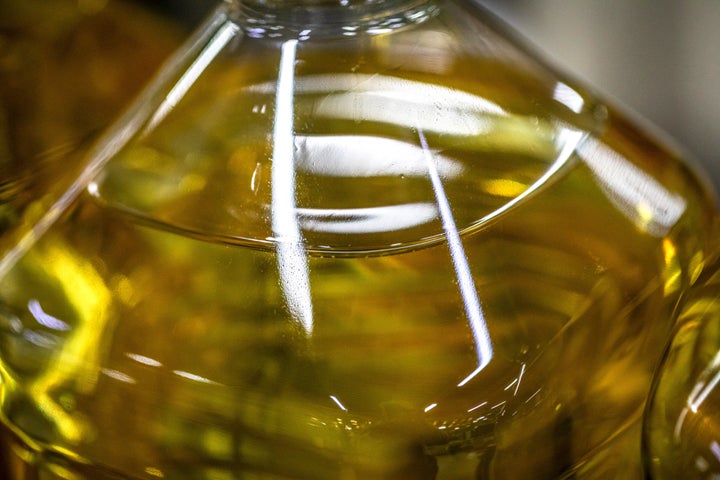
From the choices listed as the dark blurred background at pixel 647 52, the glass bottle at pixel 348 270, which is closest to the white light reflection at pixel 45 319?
the glass bottle at pixel 348 270

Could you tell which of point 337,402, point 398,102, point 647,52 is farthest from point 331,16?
point 647,52

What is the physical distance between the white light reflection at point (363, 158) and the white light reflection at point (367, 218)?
0.01m

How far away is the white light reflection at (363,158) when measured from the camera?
1.12ft

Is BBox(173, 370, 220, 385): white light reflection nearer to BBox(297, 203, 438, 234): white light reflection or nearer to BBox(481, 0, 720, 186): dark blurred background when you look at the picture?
BBox(297, 203, 438, 234): white light reflection

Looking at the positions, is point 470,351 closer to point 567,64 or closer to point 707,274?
point 707,274

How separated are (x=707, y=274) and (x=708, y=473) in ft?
0.27

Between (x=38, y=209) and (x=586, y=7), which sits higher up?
→ (x=586, y=7)

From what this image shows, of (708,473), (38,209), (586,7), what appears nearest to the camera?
(708,473)

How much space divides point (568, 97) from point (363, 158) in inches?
3.7

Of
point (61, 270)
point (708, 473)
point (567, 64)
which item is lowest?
point (708, 473)

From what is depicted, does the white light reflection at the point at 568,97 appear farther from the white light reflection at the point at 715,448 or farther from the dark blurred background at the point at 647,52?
the dark blurred background at the point at 647,52

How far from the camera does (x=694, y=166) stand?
16.4 inches

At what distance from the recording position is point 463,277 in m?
0.32

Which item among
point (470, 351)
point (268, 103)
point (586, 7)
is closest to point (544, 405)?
point (470, 351)
